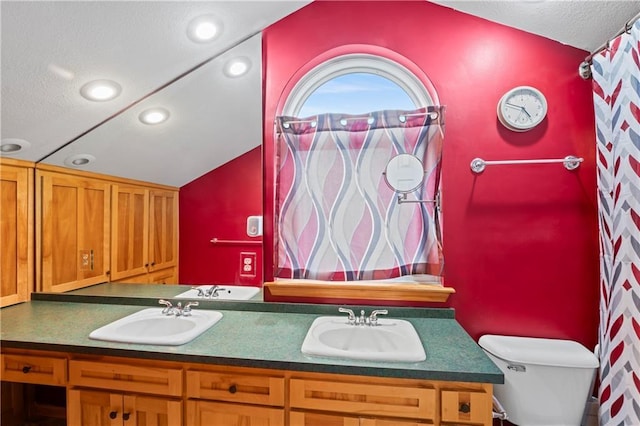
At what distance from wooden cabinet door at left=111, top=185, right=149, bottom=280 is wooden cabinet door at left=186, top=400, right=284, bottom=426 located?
Result: 3.39 ft

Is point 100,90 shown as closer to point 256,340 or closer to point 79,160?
point 79,160

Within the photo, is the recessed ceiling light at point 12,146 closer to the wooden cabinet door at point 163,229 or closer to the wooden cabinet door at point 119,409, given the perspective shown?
the wooden cabinet door at point 163,229

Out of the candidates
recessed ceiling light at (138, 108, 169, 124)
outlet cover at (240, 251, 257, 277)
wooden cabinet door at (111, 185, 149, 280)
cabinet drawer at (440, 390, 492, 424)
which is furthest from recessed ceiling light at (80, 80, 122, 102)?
cabinet drawer at (440, 390, 492, 424)

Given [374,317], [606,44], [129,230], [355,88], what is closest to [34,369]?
[129,230]

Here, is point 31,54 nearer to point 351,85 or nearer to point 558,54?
point 351,85

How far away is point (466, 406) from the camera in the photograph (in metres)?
1.14

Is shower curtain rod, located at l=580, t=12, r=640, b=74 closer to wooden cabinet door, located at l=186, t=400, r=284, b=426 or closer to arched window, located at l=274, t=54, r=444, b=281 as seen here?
arched window, located at l=274, t=54, r=444, b=281

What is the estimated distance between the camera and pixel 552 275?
1616 mm

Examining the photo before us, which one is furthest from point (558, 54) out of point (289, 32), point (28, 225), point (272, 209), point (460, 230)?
point (28, 225)

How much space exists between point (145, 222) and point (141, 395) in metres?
1.03

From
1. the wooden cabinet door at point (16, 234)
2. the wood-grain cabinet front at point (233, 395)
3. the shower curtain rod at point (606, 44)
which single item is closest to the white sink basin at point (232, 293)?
the wood-grain cabinet front at point (233, 395)

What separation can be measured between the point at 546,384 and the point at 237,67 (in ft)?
7.46

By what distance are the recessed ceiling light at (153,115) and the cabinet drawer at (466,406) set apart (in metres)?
2.01

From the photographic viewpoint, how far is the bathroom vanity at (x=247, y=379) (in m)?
1.15
